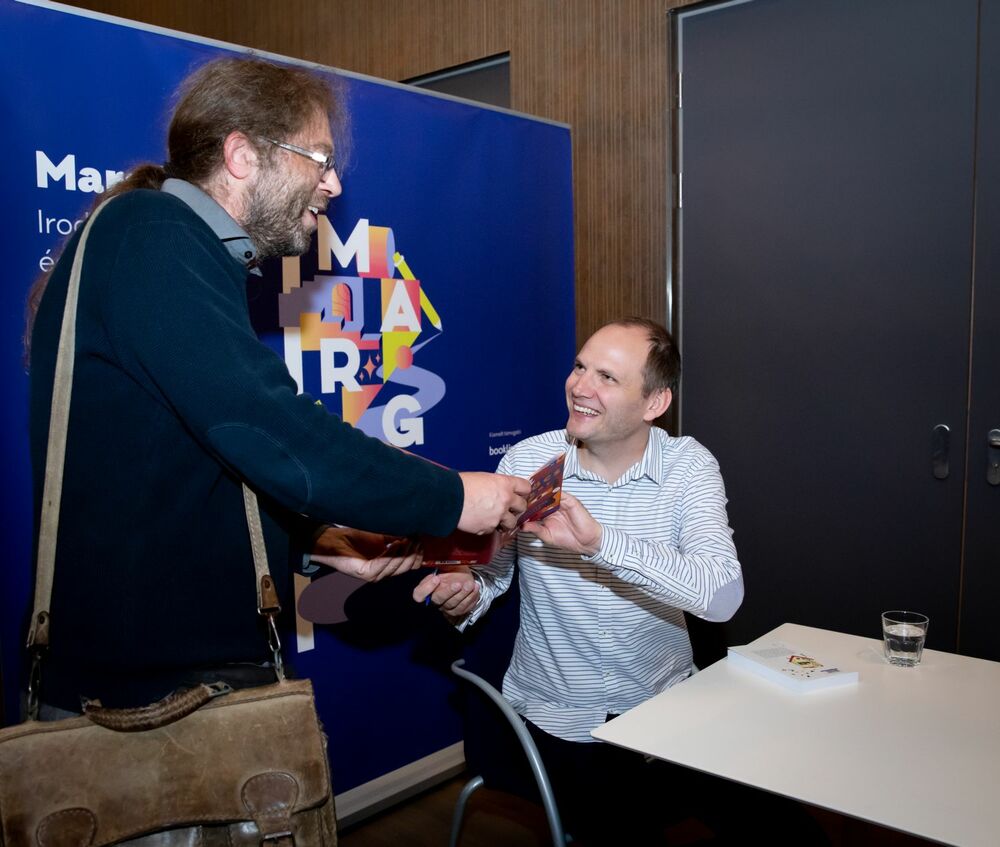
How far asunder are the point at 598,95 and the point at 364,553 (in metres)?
2.72

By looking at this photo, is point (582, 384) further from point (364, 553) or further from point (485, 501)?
point (485, 501)

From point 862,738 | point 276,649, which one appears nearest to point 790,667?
point 862,738

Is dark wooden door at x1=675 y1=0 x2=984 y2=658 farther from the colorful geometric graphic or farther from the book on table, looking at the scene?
the book on table

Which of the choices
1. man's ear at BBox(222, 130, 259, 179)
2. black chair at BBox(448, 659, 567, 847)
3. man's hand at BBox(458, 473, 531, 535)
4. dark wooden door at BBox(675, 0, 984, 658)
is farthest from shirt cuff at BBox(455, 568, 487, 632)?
dark wooden door at BBox(675, 0, 984, 658)

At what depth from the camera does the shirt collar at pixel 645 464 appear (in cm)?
232

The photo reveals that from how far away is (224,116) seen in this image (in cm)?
152

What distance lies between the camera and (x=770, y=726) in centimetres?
167

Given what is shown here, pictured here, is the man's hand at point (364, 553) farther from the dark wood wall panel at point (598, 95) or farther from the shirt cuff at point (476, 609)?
the dark wood wall panel at point (598, 95)

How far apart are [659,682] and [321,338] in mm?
1393

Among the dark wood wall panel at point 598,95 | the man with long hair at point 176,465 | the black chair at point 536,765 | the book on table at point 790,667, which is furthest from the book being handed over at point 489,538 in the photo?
the dark wood wall panel at point 598,95

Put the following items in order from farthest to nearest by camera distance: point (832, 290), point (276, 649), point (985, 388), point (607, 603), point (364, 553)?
point (832, 290) → point (985, 388) → point (607, 603) → point (364, 553) → point (276, 649)

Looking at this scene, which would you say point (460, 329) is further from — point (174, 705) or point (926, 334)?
point (174, 705)

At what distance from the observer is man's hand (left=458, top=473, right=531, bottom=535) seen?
148 centimetres

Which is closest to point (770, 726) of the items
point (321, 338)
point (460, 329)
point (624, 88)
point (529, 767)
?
point (529, 767)
